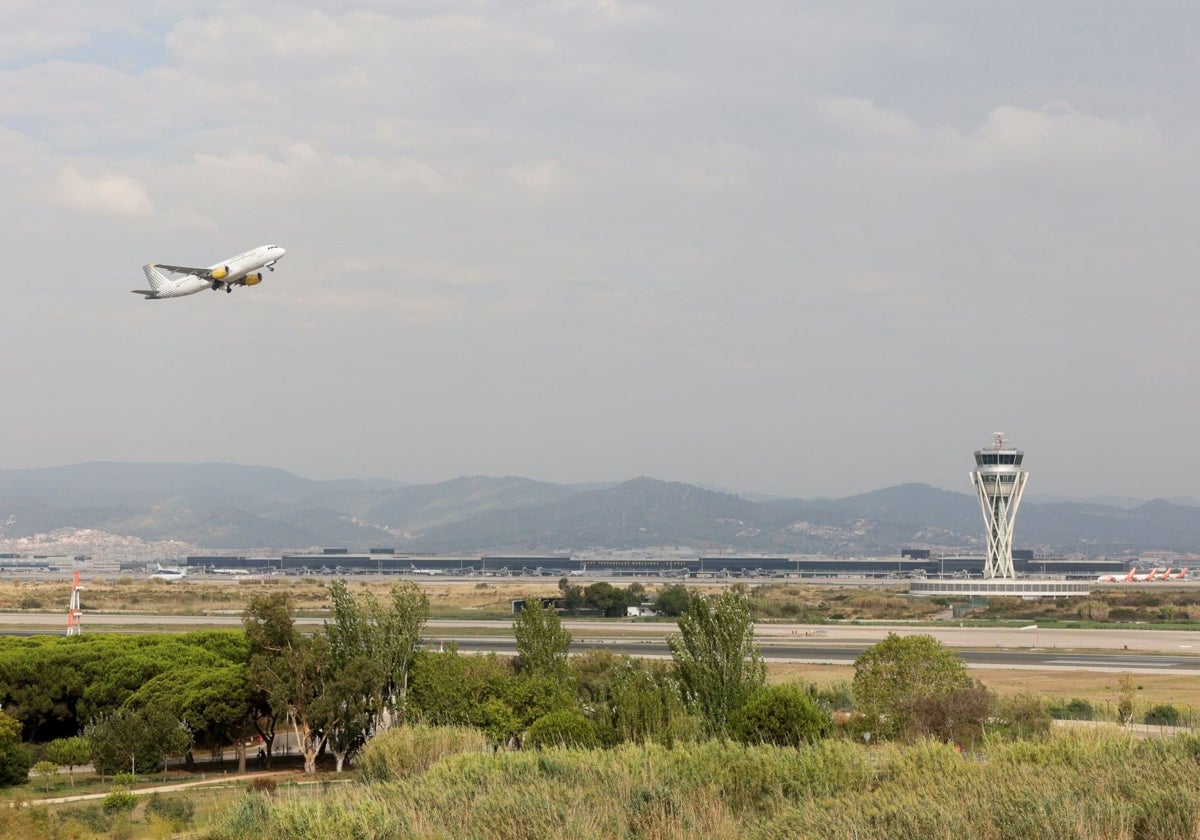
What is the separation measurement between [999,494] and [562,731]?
14509 centimetres

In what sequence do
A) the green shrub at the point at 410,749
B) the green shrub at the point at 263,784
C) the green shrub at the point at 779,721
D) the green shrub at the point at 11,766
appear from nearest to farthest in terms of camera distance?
the green shrub at the point at 410,749 → the green shrub at the point at 779,721 → the green shrub at the point at 263,784 → the green shrub at the point at 11,766

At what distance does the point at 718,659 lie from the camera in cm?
4891

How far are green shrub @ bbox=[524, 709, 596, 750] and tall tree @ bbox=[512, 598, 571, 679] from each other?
9.14 m

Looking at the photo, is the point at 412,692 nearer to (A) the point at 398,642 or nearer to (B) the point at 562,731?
(A) the point at 398,642

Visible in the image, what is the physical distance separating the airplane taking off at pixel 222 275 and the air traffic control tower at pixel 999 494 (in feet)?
413

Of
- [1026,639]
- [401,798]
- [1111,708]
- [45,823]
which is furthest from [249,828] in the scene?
[1026,639]

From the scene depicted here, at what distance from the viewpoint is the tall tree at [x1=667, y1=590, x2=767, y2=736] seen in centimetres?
4838

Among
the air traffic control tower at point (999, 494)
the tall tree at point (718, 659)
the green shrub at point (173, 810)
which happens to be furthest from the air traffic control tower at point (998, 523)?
the green shrub at point (173, 810)

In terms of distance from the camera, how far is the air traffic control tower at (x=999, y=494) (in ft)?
581

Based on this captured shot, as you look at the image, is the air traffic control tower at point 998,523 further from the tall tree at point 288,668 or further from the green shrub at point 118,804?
the green shrub at point 118,804

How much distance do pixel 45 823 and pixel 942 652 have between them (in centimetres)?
3658

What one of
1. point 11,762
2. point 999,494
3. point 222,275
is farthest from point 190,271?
point 999,494

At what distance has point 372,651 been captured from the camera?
55.8m

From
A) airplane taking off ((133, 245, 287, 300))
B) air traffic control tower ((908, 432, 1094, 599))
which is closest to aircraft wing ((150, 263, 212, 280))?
airplane taking off ((133, 245, 287, 300))
